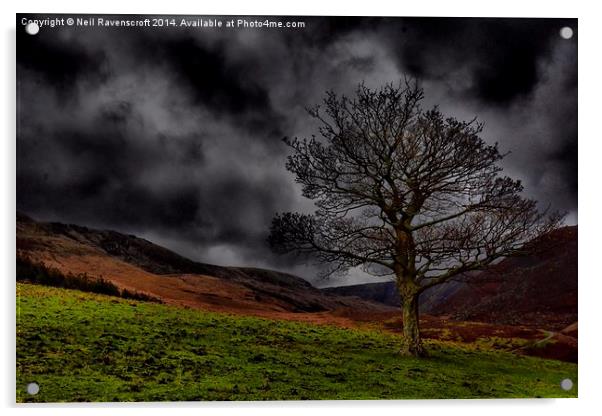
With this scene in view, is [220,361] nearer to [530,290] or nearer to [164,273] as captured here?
[164,273]

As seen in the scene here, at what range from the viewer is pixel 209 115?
7.00 meters

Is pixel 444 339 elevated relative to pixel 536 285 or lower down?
lower down

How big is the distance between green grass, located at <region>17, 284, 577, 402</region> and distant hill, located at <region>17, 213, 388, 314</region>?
173 millimetres

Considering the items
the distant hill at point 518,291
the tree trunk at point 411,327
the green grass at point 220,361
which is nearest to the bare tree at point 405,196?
the tree trunk at point 411,327

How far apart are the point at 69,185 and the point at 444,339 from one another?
3.96 metres

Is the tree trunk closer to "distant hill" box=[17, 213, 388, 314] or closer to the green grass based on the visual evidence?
the green grass

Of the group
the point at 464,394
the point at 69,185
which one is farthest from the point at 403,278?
the point at 69,185

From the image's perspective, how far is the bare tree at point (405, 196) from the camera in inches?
279

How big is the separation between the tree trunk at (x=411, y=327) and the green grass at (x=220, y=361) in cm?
10

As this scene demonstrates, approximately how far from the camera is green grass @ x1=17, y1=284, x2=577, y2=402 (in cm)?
663

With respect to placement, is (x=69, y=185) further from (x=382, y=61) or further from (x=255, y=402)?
(x=382, y=61)

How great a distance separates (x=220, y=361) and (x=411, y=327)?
6.26 feet

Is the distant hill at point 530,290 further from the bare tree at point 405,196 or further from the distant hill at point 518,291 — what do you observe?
the bare tree at point 405,196

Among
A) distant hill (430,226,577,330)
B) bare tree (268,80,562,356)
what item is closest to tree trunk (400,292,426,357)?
bare tree (268,80,562,356)
